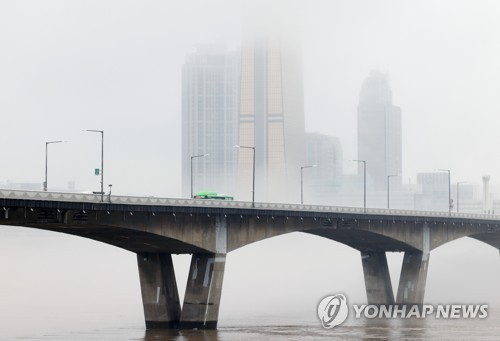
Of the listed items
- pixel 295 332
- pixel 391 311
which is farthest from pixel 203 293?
pixel 391 311

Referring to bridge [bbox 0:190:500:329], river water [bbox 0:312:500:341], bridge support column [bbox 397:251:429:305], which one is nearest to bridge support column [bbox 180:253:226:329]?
bridge [bbox 0:190:500:329]

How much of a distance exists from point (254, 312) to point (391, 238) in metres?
17.4

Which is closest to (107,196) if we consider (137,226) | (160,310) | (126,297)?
(137,226)

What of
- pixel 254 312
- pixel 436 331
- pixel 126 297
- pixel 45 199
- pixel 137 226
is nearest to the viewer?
pixel 45 199

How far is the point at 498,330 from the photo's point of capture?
10844cm

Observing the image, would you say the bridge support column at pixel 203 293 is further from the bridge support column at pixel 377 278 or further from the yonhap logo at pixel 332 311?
the bridge support column at pixel 377 278

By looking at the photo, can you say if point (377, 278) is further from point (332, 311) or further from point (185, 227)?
point (185, 227)

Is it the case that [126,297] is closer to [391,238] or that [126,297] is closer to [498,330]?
[391,238]

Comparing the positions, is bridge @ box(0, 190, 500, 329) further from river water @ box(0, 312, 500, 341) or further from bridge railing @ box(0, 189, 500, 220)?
river water @ box(0, 312, 500, 341)

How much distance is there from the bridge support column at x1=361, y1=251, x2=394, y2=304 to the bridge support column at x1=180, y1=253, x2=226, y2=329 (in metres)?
42.3

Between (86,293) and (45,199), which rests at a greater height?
(45,199)

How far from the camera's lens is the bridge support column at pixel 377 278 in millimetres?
146000

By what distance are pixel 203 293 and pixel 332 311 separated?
2670cm

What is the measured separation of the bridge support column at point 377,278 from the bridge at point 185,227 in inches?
176
